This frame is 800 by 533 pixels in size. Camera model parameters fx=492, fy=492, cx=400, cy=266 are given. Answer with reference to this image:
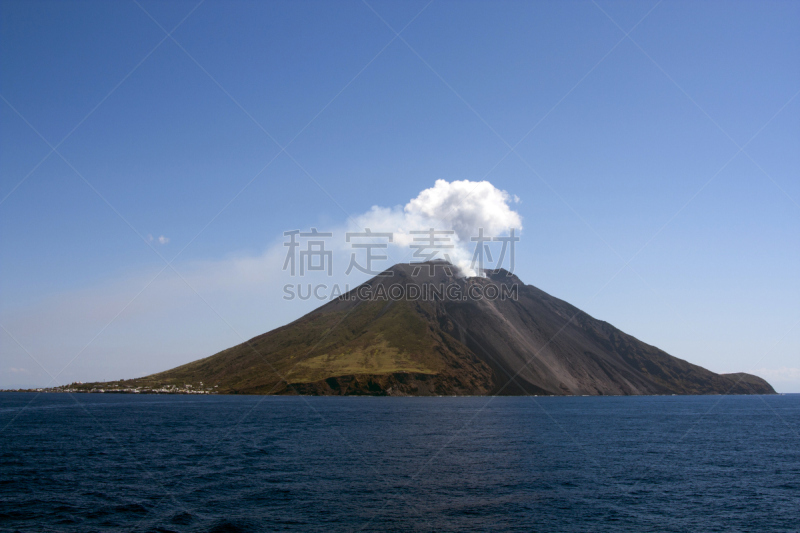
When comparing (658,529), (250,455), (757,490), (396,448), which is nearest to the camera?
(658,529)

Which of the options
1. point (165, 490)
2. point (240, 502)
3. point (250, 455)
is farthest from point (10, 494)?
point (250, 455)

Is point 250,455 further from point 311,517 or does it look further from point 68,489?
point 311,517

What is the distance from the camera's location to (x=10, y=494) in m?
44.8

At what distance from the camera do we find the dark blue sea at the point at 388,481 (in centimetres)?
3909

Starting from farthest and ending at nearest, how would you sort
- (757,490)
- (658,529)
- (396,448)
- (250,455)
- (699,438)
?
(699,438) → (396,448) → (250,455) → (757,490) → (658,529)

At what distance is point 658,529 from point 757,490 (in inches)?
920

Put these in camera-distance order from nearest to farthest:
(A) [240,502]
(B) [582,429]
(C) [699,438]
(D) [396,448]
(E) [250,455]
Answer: (A) [240,502] < (E) [250,455] < (D) [396,448] < (C) [699,438] < (B) [582,429]

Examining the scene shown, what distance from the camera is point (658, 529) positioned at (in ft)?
127

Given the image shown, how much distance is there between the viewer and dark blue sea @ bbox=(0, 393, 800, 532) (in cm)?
3909

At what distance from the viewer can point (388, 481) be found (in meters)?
52.0

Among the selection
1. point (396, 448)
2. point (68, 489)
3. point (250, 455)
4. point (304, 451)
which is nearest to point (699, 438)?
point (396, 448)

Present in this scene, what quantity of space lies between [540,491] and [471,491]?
23.0 feet

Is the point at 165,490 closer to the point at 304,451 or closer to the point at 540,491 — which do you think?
the point at 304,451

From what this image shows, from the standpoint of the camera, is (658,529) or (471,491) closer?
(658,529)
